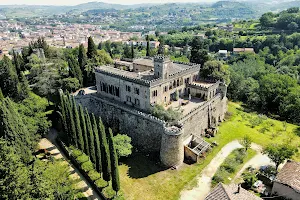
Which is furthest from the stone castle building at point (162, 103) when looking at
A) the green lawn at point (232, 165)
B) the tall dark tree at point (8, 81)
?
the tall dark tree at point (8, 81)

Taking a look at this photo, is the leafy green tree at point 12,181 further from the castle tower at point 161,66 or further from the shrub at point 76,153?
the castle tower at point 161,66

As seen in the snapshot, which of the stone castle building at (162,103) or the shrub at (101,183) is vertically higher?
the stone castle building at (162,103)

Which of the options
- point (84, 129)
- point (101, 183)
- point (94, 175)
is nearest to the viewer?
point (101, 183)

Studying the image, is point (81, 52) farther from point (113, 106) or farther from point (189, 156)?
point (189, 156)

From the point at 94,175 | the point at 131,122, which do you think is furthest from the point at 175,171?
the point at 94,175

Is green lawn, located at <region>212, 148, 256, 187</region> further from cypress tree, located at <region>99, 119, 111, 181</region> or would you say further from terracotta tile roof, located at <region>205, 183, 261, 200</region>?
cypress tree, located at <region>99, 119, 111, 181</region>

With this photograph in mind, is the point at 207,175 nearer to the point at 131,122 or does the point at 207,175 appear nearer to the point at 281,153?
the point at 281,153

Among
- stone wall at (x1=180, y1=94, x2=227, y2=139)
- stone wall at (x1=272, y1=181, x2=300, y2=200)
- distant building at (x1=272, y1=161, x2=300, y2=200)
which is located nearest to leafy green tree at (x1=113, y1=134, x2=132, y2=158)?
stone wall at (x1=180, y1=94, x2=227, y2=139)
